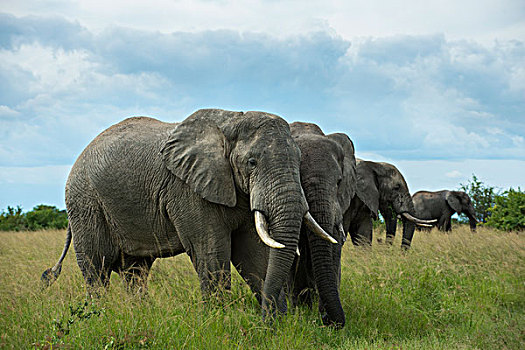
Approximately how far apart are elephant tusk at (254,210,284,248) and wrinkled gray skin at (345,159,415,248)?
634 centimetres

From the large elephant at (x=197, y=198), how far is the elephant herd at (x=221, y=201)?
0.04 feet

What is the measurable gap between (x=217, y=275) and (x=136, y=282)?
2.14m

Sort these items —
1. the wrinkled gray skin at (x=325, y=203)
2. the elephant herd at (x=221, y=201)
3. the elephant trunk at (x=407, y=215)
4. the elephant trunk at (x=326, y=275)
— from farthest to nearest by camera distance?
1. the elephant trunk at (x=407, y=215)
2. the elephant trunk at (x=326, y=275)
3. the wrinkled gray skin at (x=325, y=203)
4. the elephant herd at (x=221, y=201)

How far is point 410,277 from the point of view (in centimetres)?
893

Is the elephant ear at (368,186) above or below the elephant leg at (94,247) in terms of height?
above

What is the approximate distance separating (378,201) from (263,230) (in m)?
8.26

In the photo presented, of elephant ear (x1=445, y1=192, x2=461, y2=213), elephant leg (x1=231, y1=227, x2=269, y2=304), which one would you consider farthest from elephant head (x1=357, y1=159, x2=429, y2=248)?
elephant ear (x1=445, y1=192, x2=461, y2=213)

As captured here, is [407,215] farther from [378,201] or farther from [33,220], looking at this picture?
[33,220]

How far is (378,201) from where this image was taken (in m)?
13.1

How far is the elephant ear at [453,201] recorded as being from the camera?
23978 mm

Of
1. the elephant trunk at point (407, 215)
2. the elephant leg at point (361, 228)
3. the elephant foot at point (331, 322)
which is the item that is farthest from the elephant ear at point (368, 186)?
the elephant foot at point (331, 322)

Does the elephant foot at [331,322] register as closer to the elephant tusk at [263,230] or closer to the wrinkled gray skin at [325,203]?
the wrinkled gray skin at [325,203]

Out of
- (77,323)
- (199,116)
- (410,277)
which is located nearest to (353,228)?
(410,277)

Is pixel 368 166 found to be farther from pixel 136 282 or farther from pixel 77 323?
pixel 77 323
